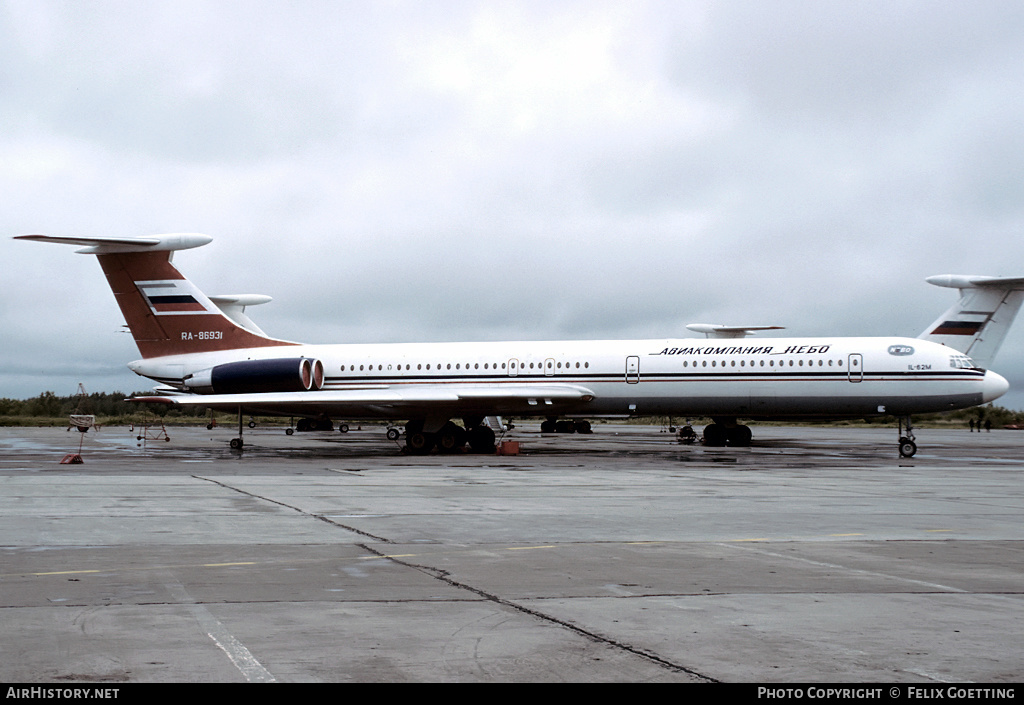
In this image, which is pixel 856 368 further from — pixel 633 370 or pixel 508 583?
pixel 508 583

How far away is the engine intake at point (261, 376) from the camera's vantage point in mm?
31469

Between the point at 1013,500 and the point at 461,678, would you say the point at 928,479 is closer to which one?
the point at 1013,500

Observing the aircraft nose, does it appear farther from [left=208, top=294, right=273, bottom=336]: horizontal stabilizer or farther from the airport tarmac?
[left=208, top=294, right=273, bottom=336]: horizontal stabilizer

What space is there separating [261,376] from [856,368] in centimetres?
1931

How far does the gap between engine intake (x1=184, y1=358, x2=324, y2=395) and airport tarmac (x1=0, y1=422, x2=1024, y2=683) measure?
14.8 meters

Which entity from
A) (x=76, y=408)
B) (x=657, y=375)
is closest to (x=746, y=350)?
(x=657, y=375)

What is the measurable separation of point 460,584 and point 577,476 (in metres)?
12.4

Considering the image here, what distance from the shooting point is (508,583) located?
7.60 m

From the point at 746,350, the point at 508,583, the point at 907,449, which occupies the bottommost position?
the point at 508,583

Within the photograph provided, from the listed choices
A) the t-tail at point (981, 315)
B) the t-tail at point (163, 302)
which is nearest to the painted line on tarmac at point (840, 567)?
the t-tail at point (163, 302)

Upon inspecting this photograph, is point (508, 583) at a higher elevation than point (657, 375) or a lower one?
lower

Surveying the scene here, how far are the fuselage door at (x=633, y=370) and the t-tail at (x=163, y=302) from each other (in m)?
13.1

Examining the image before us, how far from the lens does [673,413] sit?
1244 inches

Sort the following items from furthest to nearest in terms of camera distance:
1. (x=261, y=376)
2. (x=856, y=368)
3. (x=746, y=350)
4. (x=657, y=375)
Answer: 1. (x=261, y=376)
2. (x=657, y=375)
3. (x=746, y=350)
4. (x=856, y=368)
